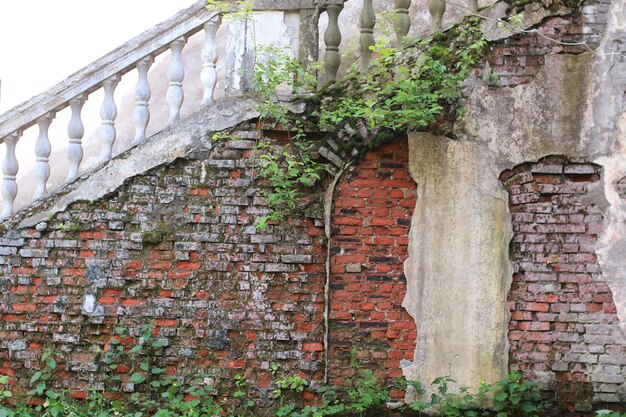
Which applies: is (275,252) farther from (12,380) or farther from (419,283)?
(12,380)

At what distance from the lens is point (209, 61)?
579 cm

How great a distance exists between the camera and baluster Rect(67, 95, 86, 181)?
5770 millimetres

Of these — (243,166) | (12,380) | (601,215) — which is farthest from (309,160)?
(12,380)

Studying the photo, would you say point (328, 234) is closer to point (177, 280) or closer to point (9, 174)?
point (177, 280)

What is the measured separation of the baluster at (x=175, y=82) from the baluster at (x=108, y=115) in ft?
Answer: 1.40

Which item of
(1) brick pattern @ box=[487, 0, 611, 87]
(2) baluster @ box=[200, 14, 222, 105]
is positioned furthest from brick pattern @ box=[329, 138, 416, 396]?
(2) baluster @ box=[200, 14, 222, 105]

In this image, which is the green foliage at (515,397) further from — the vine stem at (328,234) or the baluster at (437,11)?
the baluster at (437,11)

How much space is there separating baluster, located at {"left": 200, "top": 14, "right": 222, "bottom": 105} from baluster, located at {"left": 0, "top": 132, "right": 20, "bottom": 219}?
1539 mm

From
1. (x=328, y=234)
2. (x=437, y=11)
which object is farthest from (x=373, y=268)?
(x=437, y=11)

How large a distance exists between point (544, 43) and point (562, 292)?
1.86 m

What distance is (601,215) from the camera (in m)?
5.39

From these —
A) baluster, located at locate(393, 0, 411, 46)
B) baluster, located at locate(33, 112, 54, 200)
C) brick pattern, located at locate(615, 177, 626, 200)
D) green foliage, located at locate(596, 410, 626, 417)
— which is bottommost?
green foliage, located at locate(596, 410, 626, 417)

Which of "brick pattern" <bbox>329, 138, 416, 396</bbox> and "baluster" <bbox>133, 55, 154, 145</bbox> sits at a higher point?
"baluster" <bbox>133, 55, 154, 145</bbox>

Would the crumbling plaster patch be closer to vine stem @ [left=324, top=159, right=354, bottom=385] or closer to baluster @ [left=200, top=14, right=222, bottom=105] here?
vine stem @ [left=324, top=159, right=354, bottom=385]
